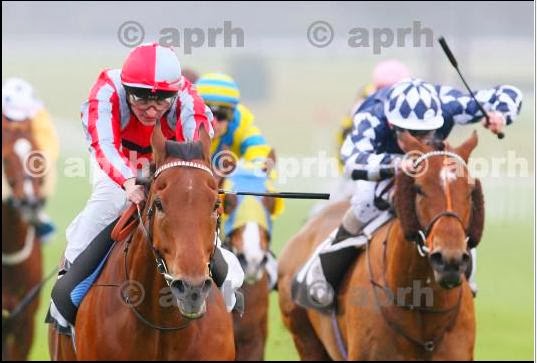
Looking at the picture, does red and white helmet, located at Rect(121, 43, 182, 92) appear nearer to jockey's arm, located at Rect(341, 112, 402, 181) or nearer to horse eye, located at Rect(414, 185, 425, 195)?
horse eye, located at Rect(414, 185, 425, 195)

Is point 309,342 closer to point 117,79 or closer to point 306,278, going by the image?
point 306,278

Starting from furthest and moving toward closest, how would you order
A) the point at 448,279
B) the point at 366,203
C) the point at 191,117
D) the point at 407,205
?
the point at 366,203 < the point at 407,205 < the point at 448,279 < the point at 191,117

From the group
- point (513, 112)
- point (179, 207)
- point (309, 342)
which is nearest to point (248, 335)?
point (309, 342)

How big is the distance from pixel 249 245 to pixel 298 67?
3276cm

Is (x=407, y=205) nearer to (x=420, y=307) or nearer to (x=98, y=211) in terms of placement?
(x=420, y=307)

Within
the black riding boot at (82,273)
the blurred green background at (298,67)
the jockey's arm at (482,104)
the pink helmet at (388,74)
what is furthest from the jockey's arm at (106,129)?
the blurred green background at (298,67)

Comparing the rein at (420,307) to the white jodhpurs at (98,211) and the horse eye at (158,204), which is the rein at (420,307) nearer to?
the white jodhpurs at (98,211)

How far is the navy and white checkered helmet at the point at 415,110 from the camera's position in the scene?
761 cm

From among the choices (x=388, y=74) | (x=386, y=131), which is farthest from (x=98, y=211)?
(x=388, y=74)

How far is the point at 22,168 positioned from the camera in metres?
10.3

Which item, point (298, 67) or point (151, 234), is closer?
point (151, 234)

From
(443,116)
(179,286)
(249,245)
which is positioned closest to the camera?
(179,286)

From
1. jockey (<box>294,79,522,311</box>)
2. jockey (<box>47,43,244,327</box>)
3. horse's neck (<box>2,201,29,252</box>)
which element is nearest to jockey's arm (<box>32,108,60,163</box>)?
horse's neck (<box>2,201,29,252</box>)

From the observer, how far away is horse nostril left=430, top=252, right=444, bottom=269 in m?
6.69
